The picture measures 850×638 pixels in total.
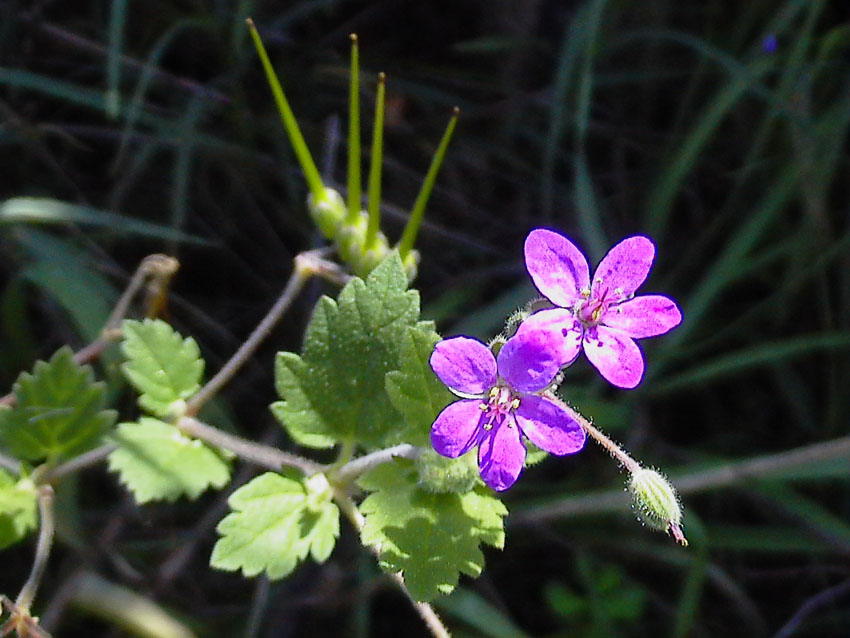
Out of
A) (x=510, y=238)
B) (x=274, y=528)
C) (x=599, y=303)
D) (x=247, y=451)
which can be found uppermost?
(x=510, y=238)

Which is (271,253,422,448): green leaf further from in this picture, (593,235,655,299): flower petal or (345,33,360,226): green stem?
(593,235,655,299): flower petal

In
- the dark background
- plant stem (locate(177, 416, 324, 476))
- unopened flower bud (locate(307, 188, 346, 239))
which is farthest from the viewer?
the dark background

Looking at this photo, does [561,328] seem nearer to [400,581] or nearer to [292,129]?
[400,581]

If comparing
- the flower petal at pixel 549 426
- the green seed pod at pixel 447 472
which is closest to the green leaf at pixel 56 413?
the green seed pod at pixel 447 472

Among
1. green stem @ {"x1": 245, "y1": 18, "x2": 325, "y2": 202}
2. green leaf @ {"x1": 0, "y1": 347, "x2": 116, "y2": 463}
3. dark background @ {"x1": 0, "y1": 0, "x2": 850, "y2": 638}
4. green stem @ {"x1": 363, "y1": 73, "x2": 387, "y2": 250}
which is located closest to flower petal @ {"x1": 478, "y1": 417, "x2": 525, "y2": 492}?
green stem @ {"x1": 363, "y1": 73, "x2": 387, "y2": 250}

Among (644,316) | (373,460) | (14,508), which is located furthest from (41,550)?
(644,316)
